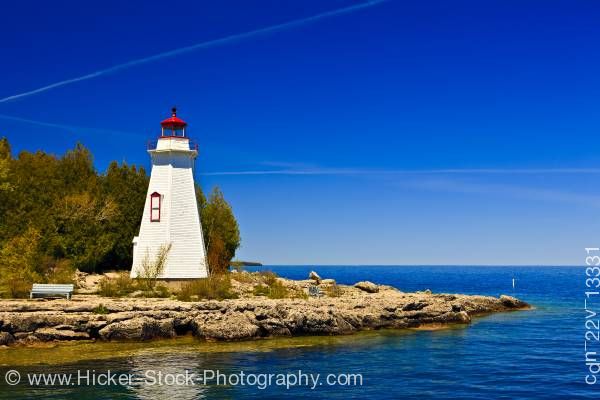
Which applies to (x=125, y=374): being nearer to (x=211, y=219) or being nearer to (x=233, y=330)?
(x=233, y=330)

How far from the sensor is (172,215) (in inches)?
1505

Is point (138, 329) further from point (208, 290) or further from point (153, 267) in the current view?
point (153, 267)

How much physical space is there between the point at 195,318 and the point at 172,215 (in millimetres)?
11371

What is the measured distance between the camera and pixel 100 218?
47.0m

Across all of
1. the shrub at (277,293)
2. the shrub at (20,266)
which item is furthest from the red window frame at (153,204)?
the shrub at (277,293)

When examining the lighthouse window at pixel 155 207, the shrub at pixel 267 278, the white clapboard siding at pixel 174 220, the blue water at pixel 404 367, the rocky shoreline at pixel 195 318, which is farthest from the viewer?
the shrub at pixel 267 278

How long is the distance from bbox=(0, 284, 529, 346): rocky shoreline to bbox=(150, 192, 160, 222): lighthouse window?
7.78 meters

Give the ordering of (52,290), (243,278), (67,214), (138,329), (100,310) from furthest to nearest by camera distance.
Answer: (67,214)
(243,278)
(52,290)
(100,310)
(138,329)

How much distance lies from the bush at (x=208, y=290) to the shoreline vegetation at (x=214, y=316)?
2.4 inches

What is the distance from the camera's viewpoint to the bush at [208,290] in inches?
1325

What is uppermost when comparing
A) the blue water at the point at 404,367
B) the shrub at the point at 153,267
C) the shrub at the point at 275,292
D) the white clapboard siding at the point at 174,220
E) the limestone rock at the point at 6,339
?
the white clapboard siding at the point at 174,220

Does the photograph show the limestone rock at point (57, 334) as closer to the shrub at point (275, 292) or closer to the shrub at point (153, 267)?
the shrub at point (153, 267)

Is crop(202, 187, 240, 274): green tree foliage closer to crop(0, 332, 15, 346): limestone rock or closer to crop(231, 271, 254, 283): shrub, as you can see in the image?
crop(231, 271, 254, 283): shrub

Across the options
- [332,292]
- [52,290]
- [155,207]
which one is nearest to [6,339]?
[52,290]
